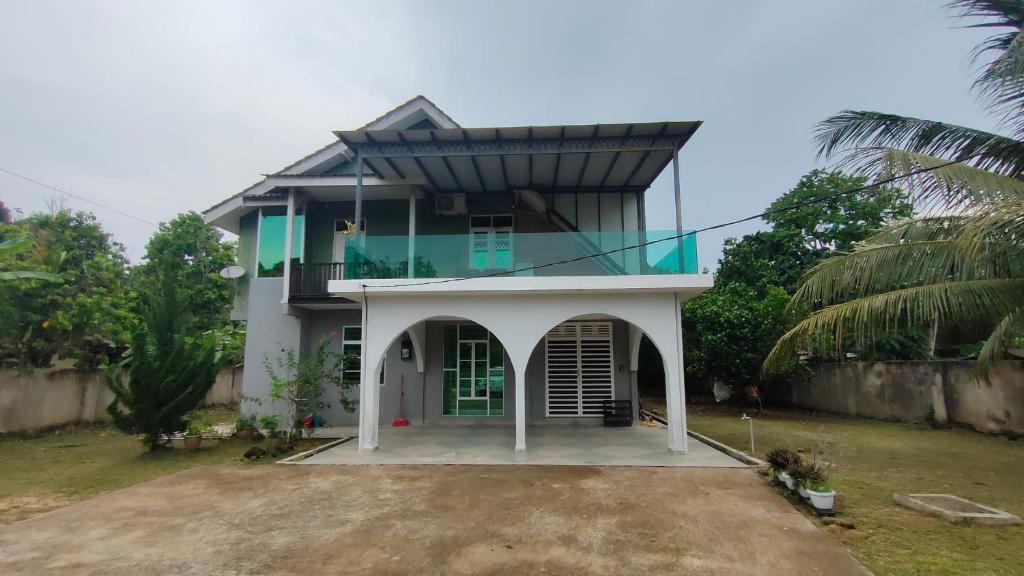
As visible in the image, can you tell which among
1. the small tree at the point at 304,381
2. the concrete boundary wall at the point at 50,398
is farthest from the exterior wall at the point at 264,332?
the concrete boundary wall at the point at 50,398

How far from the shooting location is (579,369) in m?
11.2

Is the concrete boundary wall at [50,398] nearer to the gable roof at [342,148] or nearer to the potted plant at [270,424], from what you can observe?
the potted plant at [270,424]

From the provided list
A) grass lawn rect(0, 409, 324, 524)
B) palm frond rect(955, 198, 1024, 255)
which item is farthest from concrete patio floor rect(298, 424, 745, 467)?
palm frond rect(955, 198, 1024, 255)

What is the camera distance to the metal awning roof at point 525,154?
8.40 m

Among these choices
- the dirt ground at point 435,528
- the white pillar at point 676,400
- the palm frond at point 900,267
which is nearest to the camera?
the dirt ground at point 435,528

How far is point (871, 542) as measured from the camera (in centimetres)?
416

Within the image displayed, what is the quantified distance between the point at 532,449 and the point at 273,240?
7.73 metres

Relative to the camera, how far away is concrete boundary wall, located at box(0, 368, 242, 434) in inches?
393

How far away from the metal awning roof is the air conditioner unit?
16cm

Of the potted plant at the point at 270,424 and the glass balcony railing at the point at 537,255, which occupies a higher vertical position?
the glass balcony railing at the point at 537,255

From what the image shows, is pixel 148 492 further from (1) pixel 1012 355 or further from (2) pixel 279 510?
(1) pixel 1012 355

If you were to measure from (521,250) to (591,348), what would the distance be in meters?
3.81

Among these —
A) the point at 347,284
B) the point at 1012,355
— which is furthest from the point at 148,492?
the point at 1012,355

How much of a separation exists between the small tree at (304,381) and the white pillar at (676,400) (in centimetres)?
611
